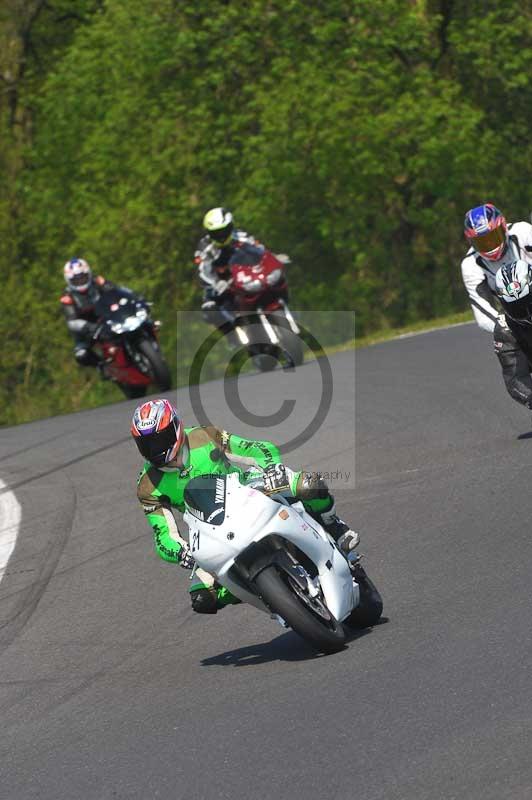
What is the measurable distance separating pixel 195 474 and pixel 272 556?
2.24ft

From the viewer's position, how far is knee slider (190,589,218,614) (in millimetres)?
7094

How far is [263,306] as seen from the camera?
17125 millimetres

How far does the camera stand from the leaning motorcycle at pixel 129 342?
1791 cm

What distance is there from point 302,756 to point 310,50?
28.1m

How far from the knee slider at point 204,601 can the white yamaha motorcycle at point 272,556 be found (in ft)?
1.08

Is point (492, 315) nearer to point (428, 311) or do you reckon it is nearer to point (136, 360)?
point (136, 360)

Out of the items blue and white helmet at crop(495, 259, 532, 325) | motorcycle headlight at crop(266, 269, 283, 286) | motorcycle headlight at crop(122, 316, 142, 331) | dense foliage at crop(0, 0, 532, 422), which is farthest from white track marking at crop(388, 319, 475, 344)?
dense foliage at crop(0, 0, 532, 422)

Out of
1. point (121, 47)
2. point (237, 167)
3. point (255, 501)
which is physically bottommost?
point (237, 167)

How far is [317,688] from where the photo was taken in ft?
20.2

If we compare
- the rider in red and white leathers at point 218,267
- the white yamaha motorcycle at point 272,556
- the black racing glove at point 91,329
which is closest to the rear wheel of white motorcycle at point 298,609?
the white yamaha motorcycle at point 272,556

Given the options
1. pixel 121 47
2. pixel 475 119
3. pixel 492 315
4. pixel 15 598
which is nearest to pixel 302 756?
pixel 15 598

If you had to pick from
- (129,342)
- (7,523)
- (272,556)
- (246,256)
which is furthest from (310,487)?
(129,342)

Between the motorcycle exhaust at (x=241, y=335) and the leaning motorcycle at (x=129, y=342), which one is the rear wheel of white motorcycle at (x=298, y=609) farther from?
the leaning motorcycle at (x=129, y=342)

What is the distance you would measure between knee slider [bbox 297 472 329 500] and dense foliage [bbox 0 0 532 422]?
2342 cm
